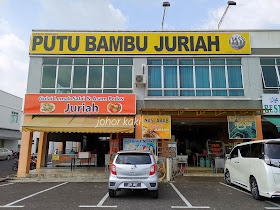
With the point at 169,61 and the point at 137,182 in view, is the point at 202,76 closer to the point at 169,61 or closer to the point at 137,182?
the point at 169,61

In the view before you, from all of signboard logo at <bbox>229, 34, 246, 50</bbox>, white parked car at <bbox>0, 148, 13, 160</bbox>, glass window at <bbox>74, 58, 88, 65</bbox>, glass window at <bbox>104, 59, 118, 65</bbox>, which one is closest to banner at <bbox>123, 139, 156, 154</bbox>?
glass window at <bbox>104, 59, 118, 65</bbox>

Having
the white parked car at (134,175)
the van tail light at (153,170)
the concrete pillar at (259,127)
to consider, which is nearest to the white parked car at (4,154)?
the white parked car at (134,175)

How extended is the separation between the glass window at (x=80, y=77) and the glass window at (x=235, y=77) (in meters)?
8.83

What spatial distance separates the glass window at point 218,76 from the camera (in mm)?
13008

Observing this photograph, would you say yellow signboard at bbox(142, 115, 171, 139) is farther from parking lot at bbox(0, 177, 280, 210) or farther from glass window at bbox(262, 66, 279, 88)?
glass window at bbox(262, 66, 279, 88)

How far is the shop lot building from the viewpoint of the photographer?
12328 mm

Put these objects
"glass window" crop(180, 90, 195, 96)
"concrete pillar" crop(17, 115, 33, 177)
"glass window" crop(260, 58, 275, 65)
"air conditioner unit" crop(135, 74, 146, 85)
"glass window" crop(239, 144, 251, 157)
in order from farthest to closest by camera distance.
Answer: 1. "glass window" crop(260, 58, 275, 65)
2. "glass window" crop(180, 90, 195, 96)
3. "air conditioner unit" crop(135, 74, 146, 85)
4. "concrete pillar" crop(17, 115, 33, 177)
5. "glass window" crop(239, 144, 251, 157)

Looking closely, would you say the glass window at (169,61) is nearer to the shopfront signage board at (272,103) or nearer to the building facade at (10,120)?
the shopfront signage board at (272,103)

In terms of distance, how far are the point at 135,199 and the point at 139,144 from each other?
209 inches

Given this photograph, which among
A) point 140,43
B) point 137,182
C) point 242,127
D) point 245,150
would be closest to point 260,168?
point 245,150

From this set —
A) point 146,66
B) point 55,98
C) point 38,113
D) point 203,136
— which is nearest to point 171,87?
point 146,66

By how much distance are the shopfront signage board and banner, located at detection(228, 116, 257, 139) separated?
109 cm

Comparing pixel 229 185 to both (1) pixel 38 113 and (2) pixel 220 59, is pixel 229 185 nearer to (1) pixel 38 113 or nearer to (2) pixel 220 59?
(2) pixel 220 59

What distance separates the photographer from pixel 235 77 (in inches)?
517
